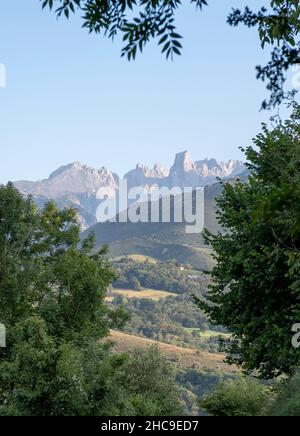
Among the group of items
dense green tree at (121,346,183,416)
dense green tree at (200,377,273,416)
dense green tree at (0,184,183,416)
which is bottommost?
dense green tree at (121,346,183,416)

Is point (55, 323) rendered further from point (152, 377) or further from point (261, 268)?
point (152, 377)

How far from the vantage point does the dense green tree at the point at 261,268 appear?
2003cm

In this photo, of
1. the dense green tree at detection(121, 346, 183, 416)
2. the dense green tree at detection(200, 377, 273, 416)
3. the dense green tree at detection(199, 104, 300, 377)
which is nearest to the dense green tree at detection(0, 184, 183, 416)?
the dense green tree at detection(121, 346, 183, 416)

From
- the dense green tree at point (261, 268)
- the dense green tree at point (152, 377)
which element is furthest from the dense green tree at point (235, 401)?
the dense green tree at point (152, 377)

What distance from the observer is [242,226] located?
894 inches

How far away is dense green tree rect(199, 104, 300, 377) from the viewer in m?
20.0

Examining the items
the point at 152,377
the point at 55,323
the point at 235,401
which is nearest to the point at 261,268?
the point at 235,401

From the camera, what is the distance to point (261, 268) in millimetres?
20766

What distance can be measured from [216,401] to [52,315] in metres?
10.6

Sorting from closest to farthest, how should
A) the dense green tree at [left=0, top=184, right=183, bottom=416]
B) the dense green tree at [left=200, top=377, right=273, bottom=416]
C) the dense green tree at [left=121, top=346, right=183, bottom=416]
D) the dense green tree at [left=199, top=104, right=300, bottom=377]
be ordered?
the dense green tree at [left=0, top=184, right=183, bottom=416], the dense green tree at [left=199, top=104, right=300, bottom=377], the dense green tree at [left=200, top=377, right=273, bottom=416], the dense green tree at [left=121, top=346, right=183, bottom=416]

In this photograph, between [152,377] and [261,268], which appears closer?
[261,268]

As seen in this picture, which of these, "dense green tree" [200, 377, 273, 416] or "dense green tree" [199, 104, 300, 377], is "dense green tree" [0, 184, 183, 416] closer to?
"dense green tree" [200, 377, 273, 416]

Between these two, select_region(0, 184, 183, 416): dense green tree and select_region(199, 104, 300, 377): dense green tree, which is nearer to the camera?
select_region(0, 184, 183, 416): dense green tree
